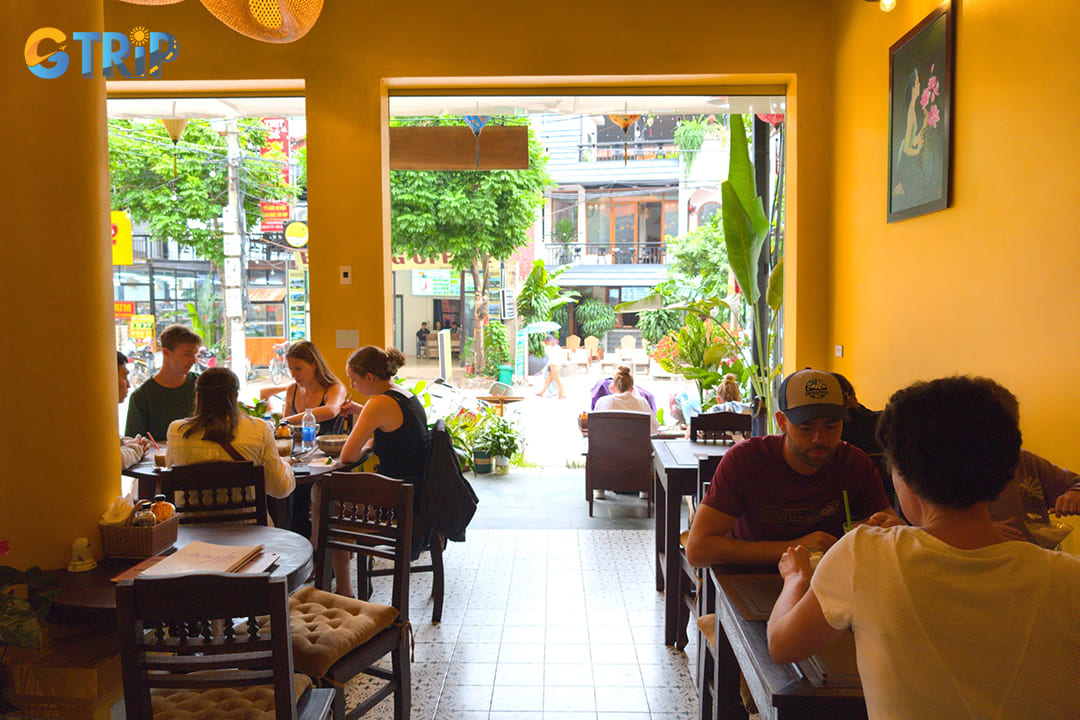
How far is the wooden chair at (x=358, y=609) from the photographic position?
8.07 ft

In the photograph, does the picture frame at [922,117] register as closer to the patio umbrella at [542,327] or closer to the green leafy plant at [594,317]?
the patio umbrella at [542,327]

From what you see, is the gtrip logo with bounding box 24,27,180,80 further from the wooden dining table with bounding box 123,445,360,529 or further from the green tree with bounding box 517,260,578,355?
the green tree with bounding box 517,260,578,355

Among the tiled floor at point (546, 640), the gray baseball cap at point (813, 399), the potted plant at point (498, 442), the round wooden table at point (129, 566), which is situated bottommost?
the tiled floor at point (546, 640)

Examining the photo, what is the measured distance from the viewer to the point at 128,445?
3.89 metres

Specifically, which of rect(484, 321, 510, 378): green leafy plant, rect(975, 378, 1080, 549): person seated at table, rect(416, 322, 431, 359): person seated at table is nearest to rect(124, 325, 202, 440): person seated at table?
rect(975, 378, 1080, 549): person seated at table

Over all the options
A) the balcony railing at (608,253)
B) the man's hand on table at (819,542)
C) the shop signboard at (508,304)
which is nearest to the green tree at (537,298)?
the shop signboard at (508,304)

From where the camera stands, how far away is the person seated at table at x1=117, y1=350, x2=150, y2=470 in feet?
12.4

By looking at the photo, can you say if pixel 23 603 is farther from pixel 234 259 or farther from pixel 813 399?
pixel 234 259

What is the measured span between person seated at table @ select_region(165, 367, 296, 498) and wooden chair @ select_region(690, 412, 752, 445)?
2358mm

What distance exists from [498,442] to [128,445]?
3934 millimetres

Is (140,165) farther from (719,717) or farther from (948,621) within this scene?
(948,621)

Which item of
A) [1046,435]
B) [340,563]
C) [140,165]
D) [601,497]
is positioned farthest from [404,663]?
[140,165]

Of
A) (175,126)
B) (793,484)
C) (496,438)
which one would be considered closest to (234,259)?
(175,126)

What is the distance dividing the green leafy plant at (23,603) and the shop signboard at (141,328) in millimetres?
5511
